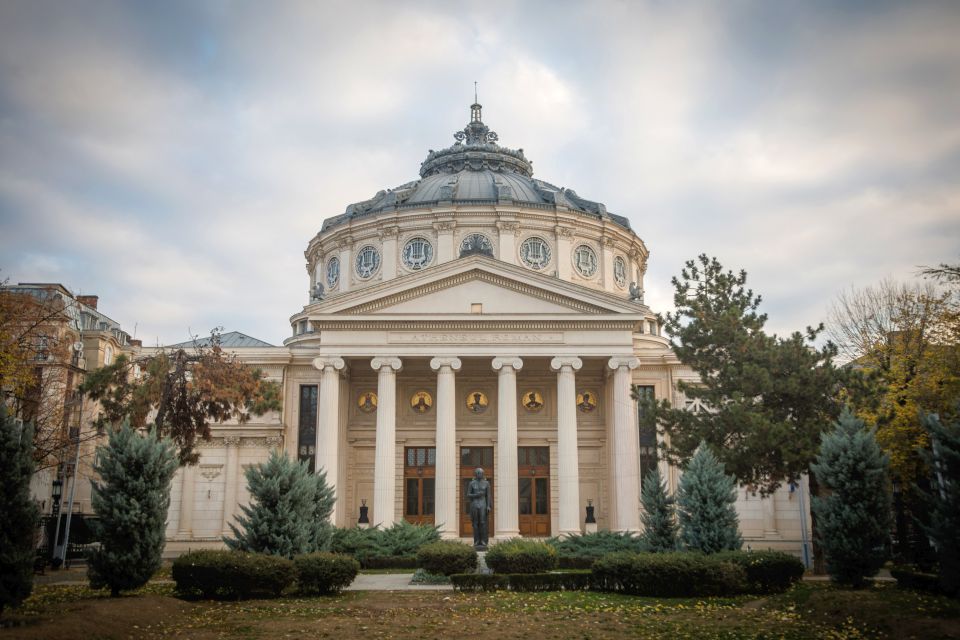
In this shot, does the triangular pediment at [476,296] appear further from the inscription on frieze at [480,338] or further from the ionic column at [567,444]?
the ionic column at [567,444]

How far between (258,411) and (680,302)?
17279 millimetres

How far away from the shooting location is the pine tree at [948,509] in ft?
59.8

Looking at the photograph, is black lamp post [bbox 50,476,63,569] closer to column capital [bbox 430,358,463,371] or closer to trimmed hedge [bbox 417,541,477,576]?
column capital [bbox 430,358,463,371]

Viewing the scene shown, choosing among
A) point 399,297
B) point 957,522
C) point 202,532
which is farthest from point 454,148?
point 957,522

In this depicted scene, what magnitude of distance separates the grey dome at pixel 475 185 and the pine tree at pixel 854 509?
116 feet

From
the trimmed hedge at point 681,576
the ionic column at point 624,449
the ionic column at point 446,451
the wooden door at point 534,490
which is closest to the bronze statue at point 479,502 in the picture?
the ionic column at point 446,451

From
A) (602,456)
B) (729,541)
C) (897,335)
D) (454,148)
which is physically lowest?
(729,541)

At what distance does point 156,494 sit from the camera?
2158 centimetres

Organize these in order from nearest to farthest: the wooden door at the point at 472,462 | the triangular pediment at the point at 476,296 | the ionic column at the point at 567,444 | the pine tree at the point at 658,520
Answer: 1. the pine tree at the point at 658,520
2. the ionic column at the point at 567,444
3. the triangular pediment at the point at 476,296
4. the wooden door at the point at 472,462

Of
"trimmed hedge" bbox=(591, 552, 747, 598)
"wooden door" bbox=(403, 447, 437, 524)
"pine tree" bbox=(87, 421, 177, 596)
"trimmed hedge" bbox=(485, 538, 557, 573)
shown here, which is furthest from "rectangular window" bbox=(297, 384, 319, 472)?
"trimmed hedge" bbox=(591, 552, 747, 598)

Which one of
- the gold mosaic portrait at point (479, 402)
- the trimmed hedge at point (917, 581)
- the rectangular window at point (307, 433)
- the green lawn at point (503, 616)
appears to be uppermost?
the gold mosaic portrait at point (479, 402)

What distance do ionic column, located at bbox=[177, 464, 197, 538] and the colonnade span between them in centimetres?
1112

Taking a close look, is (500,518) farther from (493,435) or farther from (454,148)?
(454,148)

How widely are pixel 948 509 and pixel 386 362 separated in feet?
92.9
